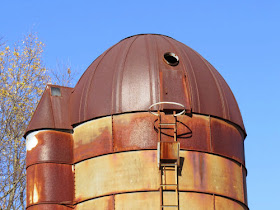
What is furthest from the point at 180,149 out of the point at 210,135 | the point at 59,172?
the point at 59,172

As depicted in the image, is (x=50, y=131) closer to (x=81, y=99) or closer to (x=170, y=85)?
(x=81, y=99)

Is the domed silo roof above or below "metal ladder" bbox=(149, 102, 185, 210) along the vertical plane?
above

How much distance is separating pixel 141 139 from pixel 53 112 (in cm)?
339

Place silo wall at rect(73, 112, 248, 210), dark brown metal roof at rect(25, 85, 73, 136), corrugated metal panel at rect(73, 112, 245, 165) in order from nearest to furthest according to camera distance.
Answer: silo wall at rect(73, 112, 248, 210)
corrugated metal panel at rect(73, 112, 245, 165)
dark brown metal roof at rect(25, 85, 73, 136)

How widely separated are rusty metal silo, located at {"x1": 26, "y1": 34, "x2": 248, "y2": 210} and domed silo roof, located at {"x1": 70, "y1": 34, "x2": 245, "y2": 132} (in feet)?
0.11

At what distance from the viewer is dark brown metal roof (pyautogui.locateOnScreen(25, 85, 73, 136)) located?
64.2ft

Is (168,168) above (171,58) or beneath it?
beneath

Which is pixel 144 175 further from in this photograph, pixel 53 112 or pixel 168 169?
pixel 53 112

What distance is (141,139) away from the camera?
1791 centimetres

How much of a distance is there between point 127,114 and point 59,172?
2.78m

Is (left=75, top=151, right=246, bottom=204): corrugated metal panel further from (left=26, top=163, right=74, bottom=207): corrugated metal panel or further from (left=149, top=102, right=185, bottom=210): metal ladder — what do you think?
(left=26, top=163, right=74, bottom=207): corrugated metal panel

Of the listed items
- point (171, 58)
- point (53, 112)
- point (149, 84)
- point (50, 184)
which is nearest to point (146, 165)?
point (149, 84)

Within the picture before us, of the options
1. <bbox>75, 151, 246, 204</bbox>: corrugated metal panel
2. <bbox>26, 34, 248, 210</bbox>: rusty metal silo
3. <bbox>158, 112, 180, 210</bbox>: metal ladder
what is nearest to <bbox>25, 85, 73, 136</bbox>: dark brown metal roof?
<bbox>26, 34, 248, 210</bbox>: rusty metal silo

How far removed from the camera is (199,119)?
724 inches
